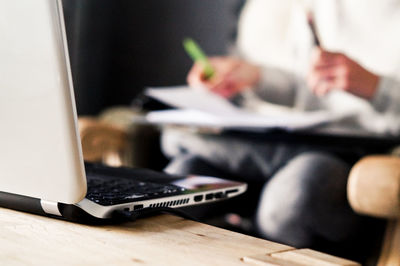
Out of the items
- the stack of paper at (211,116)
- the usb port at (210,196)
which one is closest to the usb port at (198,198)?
the usb port at (210,196)

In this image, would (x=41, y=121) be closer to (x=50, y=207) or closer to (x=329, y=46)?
(x=50, y=207)

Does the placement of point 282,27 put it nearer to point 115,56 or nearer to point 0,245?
point 115,56

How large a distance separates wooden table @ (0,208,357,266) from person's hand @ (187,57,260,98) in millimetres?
945

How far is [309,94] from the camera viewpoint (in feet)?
4.94

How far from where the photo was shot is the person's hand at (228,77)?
1.46 meters

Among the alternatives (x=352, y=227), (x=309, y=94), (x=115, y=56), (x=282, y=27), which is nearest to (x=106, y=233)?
(x=352, y=227)

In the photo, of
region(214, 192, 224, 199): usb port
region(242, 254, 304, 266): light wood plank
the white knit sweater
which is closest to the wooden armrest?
region(214, 192, 224, 199): usb port

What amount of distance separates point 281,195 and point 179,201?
0.47 meters

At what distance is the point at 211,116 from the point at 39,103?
0.77 metres

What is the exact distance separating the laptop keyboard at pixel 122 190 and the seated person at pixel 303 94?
1.42ft

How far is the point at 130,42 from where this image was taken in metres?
2.21

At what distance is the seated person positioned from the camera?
100cm

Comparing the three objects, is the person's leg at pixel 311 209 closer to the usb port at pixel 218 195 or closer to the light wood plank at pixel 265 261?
the usb port at pixel 218 195

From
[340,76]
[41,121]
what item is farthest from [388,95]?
[41,121]
